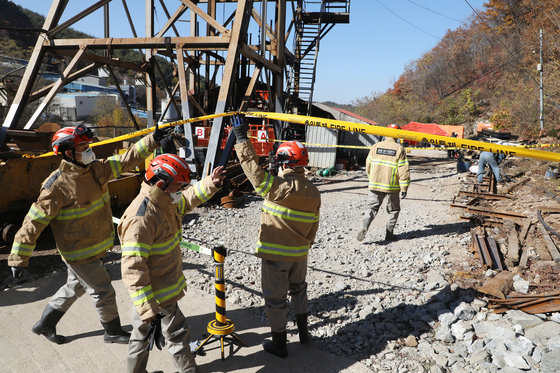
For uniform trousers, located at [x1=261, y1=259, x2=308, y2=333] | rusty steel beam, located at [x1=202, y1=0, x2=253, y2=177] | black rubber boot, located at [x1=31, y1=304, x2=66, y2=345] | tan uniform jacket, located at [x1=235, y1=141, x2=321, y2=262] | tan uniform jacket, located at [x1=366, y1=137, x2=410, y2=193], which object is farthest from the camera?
rusty steel beam, located at [x1=202, y1=0, x2=253, y2=177]

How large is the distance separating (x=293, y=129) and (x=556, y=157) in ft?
42.0

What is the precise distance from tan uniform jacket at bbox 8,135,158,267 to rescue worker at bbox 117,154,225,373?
91 centimetres

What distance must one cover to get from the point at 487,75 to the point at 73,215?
40081mm

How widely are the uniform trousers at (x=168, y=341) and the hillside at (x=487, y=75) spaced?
20.7 meters

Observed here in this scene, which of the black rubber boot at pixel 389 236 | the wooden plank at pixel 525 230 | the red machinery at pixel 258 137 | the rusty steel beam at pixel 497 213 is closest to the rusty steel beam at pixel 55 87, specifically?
the red machinery at pixel 258 137

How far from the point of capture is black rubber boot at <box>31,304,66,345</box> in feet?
11.5

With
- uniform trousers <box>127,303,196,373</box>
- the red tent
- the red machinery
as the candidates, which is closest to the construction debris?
uniform trousers <box>127,303,196,373</box>

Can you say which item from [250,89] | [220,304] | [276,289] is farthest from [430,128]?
[220,304]

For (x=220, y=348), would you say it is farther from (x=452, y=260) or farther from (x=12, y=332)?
(x=452, y=260)

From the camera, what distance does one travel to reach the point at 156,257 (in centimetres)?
264

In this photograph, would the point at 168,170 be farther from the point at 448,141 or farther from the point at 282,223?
the point at 448,141

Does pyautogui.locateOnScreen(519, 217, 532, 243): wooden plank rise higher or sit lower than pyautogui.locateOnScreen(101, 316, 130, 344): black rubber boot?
higher

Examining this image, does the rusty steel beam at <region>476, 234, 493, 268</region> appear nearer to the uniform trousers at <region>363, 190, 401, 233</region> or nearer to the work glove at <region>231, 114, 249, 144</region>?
the uniform trousers at <region>363, 190, 401, 233</region>

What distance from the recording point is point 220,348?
355cm
